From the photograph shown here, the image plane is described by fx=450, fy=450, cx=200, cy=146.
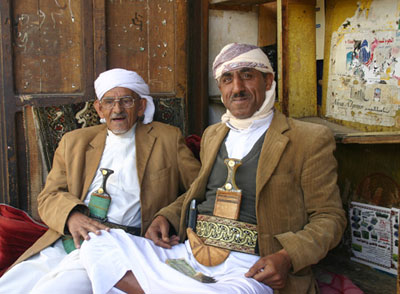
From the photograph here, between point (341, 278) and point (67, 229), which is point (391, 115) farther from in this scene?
point (67, 229)

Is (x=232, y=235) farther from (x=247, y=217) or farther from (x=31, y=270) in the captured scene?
(x=31, y=270)

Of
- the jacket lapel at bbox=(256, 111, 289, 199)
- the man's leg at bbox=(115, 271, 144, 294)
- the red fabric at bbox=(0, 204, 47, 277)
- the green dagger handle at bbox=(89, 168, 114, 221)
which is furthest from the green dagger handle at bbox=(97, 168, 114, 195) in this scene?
the jacket lapel at bbox=(256, 111, 289, 199)

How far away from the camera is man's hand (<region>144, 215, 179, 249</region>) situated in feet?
8.63

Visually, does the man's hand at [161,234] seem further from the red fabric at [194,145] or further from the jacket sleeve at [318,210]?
the red fabric at [194,145]

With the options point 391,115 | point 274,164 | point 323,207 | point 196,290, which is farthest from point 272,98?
point 196,290

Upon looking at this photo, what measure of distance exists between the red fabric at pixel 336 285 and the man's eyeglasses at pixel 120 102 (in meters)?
1.71

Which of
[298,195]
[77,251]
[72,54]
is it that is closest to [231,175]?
[298,195]

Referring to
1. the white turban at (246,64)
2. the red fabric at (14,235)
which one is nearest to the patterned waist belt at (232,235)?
the white turban at (246,64)

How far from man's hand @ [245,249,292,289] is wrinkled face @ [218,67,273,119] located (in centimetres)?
83

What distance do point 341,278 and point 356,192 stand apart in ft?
2.23

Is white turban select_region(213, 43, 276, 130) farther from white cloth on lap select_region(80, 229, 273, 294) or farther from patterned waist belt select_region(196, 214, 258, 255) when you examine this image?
white cloth on lap select_region(80, 229, 273, 294)

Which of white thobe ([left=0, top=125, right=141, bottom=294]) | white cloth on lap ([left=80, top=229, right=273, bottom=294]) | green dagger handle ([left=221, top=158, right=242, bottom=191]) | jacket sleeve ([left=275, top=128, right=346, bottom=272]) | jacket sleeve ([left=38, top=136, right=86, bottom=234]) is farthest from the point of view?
jacket sleeve ([left=38, top=136, right=86, bottom=234])

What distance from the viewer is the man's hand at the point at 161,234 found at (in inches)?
104

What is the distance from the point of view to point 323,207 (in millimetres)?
2322
